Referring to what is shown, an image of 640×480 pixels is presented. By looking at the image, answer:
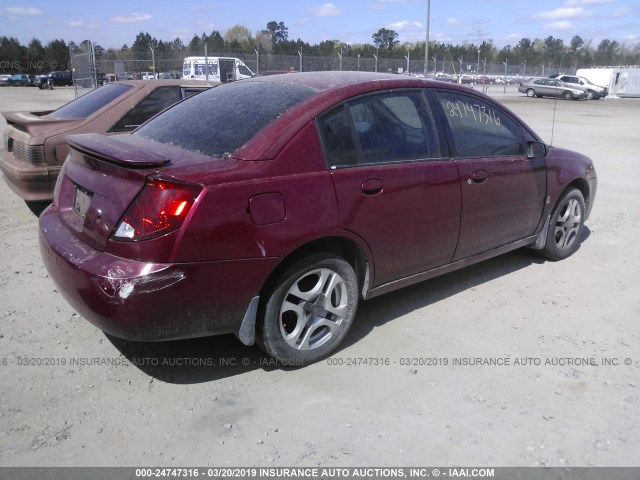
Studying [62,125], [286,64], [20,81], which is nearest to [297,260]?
[62,125]

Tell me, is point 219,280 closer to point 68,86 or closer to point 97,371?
point 97,371

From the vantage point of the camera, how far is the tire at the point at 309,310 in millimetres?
3094

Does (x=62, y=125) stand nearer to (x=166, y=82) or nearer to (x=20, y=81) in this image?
(x=166, y=82)

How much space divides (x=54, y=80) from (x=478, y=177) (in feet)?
156

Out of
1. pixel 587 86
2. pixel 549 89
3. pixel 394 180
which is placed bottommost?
pixel 394 180

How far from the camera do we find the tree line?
3275 centimetres

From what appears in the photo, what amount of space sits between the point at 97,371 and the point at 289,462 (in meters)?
1.37

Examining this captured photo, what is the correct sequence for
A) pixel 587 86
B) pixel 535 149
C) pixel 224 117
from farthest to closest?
pixel 587 86, pixel 535 149, pixel 224 117

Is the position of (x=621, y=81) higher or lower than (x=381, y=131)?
higher

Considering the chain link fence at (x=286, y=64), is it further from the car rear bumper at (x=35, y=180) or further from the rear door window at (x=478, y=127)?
the rear door window at (x=478, y=127)

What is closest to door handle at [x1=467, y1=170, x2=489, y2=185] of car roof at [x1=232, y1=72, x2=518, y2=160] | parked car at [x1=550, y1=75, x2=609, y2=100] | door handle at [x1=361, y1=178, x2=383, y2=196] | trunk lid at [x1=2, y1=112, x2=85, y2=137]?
car roof at [x1=232, y1=72, x2=518, y2=160]

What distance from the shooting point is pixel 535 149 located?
452 cm

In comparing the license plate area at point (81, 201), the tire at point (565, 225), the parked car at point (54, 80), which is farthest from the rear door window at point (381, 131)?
the parked car at point (54, 80)

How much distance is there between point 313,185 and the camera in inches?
122
